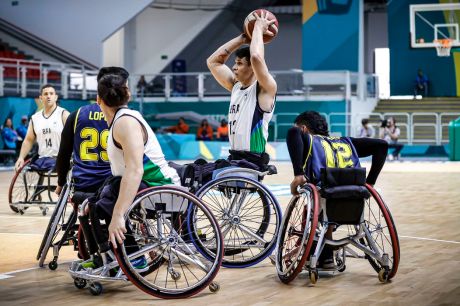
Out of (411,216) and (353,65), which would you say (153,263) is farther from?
(353,65)

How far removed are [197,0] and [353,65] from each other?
715 centimetres

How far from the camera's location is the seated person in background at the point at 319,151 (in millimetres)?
6266

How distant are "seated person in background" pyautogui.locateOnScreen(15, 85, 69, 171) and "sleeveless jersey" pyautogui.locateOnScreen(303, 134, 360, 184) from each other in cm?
528

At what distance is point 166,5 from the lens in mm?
35250

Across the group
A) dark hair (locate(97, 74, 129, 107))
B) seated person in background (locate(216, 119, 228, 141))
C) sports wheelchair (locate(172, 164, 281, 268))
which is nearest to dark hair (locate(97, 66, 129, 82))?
dark hair (locate(97, 74, 129, 107))

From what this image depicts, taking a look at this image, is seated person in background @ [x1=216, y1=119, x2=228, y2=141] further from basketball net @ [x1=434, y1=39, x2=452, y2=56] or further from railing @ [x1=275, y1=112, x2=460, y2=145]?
basketball net @ [x1=434, y1=39, x2=452, y2=56]

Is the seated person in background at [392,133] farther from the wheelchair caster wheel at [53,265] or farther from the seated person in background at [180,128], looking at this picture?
the wheelchair caster wheel at [53,265]

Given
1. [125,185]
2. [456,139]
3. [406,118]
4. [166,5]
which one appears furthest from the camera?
[166,5]

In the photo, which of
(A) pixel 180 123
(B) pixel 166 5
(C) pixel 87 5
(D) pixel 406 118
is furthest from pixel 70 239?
(B) pixel 166 5

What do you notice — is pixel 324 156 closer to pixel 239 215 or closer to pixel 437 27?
pixel 239 215

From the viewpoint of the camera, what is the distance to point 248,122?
7145 millimetres

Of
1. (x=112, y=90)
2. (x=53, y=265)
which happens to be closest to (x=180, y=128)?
(x=53, y=265)

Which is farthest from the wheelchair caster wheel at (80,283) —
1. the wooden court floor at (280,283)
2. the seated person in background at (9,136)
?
the seated person in background at (9,136)

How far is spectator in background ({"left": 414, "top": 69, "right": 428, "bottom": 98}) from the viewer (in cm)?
3475
